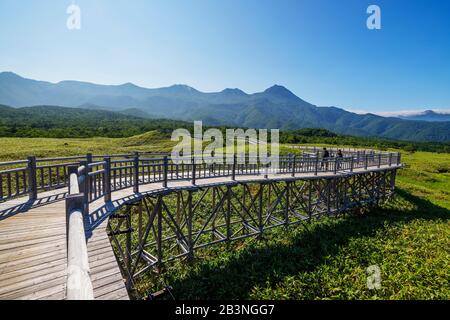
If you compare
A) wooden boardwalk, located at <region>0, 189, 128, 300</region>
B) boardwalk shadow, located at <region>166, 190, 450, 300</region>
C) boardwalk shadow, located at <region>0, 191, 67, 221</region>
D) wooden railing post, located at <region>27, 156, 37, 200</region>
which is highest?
wooden railing post, located at <region>27, 156, 37, 200</region>

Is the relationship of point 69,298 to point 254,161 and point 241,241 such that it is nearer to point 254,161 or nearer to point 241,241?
point 241,241

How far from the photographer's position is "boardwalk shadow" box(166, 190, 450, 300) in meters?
11.3

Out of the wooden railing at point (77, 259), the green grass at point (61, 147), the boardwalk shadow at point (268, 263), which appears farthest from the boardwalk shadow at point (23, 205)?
the green grass at point (61, 147)

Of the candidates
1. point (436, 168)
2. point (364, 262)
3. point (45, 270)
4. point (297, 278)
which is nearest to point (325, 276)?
point (297, 278)

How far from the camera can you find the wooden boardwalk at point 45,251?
3938 millimetres

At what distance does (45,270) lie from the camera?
14.6 feet

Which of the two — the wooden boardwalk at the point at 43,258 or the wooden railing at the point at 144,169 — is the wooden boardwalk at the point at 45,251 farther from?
the wooden railing at the point at 144,169

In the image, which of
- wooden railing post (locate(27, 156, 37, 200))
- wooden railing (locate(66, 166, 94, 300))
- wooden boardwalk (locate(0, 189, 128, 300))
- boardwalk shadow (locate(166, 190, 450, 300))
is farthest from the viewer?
boardwalk shadow (locate(166, 190, 450, 300))

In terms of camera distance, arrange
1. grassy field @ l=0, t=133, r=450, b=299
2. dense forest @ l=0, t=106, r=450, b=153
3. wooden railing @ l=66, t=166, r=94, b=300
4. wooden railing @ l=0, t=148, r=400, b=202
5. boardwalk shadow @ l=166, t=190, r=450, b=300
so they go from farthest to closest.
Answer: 1. dense forest @ l=0, t=106, r=450, b=153
2. boardwalk shadow @ l=166, t=190, r=450, b=300
3. grassy field @ l=0, t=133, r=450, b=299
4. wooden railing @ l=0, t=148, r=400, b=202
5. wooden railing @ l=66, t=166, r=94, b=300

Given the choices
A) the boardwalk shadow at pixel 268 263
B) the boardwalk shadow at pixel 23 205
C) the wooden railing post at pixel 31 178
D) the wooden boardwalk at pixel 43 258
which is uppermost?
the wooden railing post at pixel 31 178

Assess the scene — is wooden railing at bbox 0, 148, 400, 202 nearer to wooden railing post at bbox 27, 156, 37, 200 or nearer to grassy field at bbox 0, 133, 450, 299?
wooden railing post at bbox 27, 156, 37, 200

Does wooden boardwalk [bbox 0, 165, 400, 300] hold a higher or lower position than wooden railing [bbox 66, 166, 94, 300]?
lower

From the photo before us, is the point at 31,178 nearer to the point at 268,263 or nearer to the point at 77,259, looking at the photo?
the point at 77,259

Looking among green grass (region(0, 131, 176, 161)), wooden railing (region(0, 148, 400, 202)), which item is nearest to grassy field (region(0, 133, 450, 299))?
wooden railing (region(0, 148, 400, 202))
